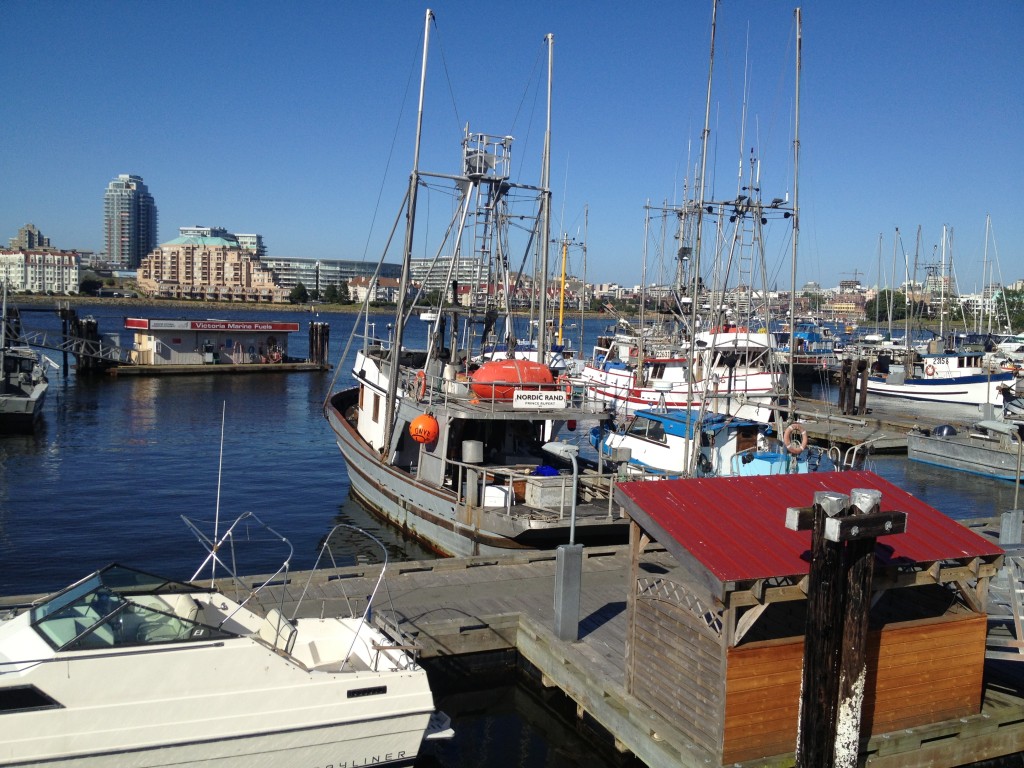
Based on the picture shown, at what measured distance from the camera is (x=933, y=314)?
146500 mm

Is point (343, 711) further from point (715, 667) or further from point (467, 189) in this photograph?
point (467, 189)

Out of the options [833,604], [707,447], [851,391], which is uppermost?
[833,604]

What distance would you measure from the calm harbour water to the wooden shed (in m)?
2.38

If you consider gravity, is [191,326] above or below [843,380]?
above

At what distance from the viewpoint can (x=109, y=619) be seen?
25.5ft

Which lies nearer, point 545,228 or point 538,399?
point 538,399

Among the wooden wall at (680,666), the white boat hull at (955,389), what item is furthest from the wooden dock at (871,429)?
the wooden wall at (680,666)

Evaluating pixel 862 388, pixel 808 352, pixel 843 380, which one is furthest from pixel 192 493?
pixel 808 352

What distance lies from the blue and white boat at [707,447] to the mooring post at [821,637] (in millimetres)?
8392

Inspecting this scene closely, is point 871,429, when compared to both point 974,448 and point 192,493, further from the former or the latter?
point 192,493

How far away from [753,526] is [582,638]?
11.1ft

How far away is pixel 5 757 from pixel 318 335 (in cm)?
5449

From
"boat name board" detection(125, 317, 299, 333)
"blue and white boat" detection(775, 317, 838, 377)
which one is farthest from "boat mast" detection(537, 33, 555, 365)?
"boat name board" detection(125, 317, 299, 333)

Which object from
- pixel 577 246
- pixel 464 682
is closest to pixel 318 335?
pixel 577 246
